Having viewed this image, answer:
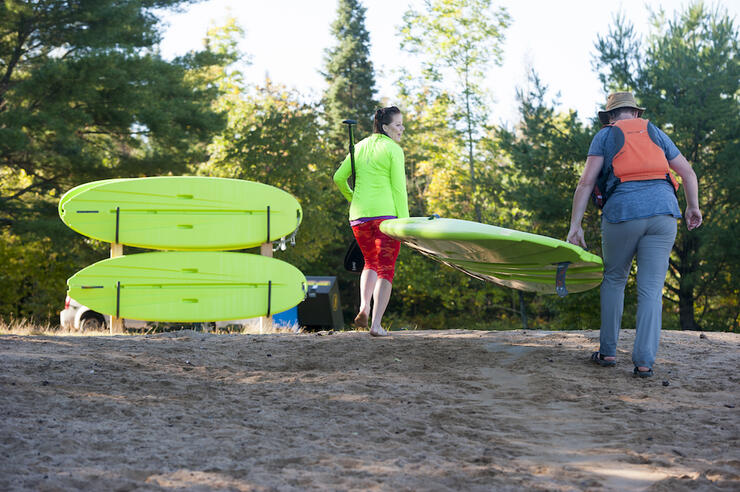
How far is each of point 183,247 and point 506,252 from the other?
15.2ft

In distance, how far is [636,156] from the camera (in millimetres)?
4090

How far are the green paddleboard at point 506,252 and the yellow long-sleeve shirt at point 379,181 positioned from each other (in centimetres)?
31

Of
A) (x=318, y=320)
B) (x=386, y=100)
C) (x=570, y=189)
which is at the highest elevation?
(x=386, y=100)

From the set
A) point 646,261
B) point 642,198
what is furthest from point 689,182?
point 646,261

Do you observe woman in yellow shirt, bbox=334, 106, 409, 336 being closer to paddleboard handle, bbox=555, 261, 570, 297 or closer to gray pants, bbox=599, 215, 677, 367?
paddleboard handle, bbox=555, 261, 570, 297

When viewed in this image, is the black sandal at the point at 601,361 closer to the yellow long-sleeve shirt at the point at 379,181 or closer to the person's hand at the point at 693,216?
the person's hand at the point at 693,216

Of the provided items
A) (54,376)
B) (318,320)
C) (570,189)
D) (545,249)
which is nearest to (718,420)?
(545,249)

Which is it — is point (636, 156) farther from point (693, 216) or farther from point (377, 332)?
point (377, 332)

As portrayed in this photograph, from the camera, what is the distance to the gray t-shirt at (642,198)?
4035 mm

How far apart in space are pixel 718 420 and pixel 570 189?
41.2 ft

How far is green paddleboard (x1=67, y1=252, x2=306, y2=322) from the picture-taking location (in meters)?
7.79

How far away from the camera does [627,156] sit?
13.5ft

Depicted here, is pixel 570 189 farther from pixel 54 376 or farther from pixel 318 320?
pixel 54 376

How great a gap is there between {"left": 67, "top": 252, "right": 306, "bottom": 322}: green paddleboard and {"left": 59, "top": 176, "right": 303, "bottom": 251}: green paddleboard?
20 centimetres
